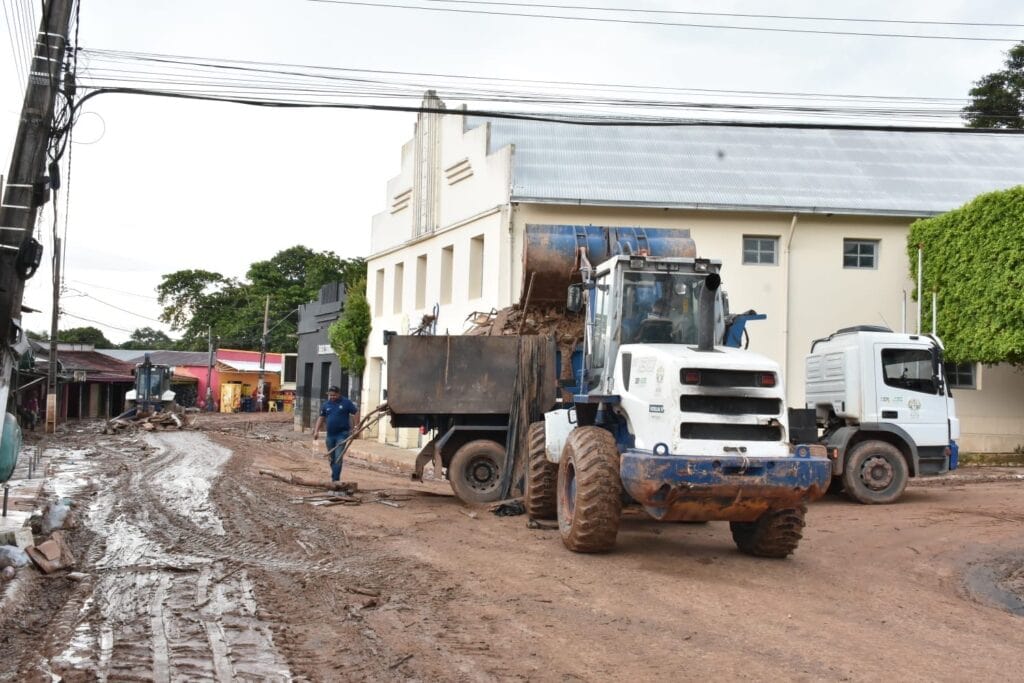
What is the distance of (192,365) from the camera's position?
75.6 metres

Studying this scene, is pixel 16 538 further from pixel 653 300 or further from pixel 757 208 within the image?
pixel 757 208

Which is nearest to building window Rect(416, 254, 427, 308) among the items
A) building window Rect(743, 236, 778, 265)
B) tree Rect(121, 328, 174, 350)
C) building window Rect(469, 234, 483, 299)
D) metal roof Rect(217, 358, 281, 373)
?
building window Rect(469, 234, 483, 299)

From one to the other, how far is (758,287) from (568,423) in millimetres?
13382

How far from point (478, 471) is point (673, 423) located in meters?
5.96

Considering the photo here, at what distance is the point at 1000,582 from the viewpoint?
10406mm

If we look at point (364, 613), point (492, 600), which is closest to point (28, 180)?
point (364, 613)

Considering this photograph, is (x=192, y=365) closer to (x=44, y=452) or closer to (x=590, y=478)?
(x=44, y=452)

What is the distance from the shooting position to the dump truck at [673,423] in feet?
30.7

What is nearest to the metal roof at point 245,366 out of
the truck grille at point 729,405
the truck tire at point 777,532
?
the truck tire at point 777,532

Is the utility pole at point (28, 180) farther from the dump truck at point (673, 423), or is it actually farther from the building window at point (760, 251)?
the building window at point (760, 251)

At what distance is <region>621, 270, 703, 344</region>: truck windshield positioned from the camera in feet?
35.2

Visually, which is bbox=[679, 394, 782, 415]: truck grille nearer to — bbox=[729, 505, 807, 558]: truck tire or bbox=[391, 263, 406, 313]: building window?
bbox=[729, 505, 807, 558]: truck tire

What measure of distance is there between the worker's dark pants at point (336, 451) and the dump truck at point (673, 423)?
5280mm

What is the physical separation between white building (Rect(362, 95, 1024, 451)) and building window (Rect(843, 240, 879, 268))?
3cm
